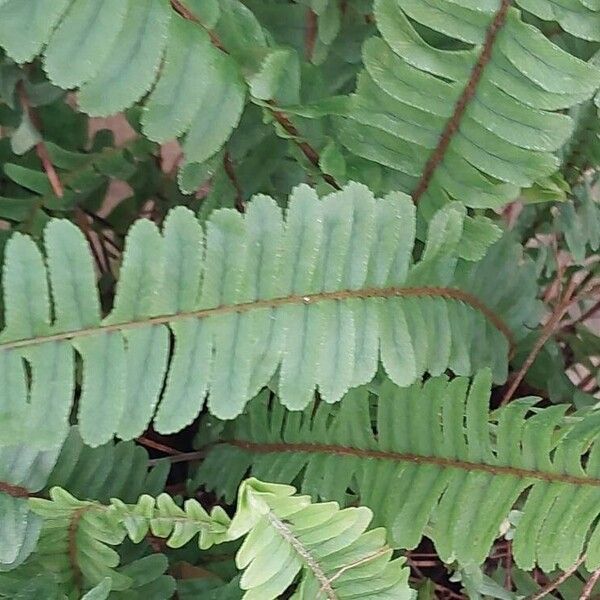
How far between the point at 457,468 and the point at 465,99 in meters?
0.23

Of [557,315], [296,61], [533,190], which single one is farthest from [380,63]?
[557,315]

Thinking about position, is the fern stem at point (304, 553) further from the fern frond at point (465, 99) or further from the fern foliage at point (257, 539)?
the fern frond at point (465, 99)

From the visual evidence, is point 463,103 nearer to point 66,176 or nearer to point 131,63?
point 131,63

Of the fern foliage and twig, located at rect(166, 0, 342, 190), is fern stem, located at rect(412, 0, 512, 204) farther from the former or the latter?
the fern foliage

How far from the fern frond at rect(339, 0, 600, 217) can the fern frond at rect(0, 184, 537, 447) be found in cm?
5

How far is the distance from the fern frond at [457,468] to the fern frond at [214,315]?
0.05m

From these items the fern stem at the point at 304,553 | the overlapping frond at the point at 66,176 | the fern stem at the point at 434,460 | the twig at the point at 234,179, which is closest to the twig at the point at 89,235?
the overlapping frond at the point at 66,176

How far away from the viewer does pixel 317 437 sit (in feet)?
2.01

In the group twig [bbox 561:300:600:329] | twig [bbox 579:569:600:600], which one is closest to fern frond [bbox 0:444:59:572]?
twig [bbox 579:569:600:600]

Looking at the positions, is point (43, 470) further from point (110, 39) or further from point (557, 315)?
point (557, 315)

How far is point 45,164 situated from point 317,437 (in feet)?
1.01

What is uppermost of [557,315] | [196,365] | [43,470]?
[557,315]

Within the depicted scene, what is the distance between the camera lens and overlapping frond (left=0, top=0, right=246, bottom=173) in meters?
0.44

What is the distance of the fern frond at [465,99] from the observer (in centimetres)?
52
